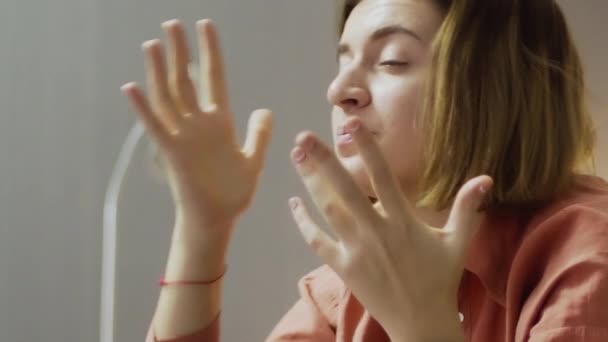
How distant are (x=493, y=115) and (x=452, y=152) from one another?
0.18 feet

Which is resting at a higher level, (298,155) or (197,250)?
(298,155)

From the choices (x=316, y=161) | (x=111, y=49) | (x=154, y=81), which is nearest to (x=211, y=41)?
(x=154, y=81)

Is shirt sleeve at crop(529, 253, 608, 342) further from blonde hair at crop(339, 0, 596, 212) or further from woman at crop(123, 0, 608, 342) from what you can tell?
blonde hair at crop(339, 0, 596, 212)

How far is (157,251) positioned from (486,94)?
505 millimetres

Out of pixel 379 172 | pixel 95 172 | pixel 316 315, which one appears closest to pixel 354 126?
pixel 379 172

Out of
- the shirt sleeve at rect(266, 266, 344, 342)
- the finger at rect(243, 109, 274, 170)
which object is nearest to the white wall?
the shirt sleeve at rect(266, 266, 344, 342)

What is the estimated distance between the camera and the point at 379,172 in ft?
1.66

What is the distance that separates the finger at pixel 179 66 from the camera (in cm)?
63

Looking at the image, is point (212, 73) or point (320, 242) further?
point (212, 73)

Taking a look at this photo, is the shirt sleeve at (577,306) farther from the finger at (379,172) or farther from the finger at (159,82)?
the finger at (159,82)

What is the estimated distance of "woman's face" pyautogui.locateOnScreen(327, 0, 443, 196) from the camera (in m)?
0.68

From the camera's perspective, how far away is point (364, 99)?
0.70 metres

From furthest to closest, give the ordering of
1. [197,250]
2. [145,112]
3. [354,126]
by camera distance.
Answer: [197,250] → [145,112] → [354,126]

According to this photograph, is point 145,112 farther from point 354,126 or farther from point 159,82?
point 354,126
